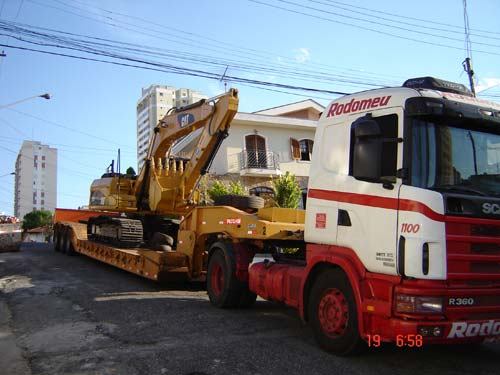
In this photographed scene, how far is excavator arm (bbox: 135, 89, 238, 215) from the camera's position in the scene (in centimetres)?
1179

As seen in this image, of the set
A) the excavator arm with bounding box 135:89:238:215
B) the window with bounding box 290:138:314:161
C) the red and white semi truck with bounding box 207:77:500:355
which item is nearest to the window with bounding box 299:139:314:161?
the window with bounding box 290:138:314:161

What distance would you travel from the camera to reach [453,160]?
5375mm

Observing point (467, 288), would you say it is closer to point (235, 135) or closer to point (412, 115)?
point (412, 115)

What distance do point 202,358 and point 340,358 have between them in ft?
5.03

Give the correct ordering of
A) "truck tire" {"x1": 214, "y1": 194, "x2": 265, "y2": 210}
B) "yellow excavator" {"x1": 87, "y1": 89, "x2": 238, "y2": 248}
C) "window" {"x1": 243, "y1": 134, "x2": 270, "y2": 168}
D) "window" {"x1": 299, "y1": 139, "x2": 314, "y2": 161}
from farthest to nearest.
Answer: "window" {"x1": 299, "y1": 139, "x2": 314, "y2": 161}, "window" {"x1": 243, "y1": 134, "x2": 270, "y2": 168}, "yellow excavator" {"x1": 87, "y1": 89, "x2": 238, "y2": 248}, "truck tire" {"x1": 214, "y1": 194, "x2": 265, "y2": 210}

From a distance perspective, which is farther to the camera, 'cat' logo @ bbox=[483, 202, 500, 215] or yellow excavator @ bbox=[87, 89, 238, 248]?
yellow excavator @ bbox=[87, 89, 238, 248]

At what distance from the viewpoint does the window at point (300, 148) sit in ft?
97.1

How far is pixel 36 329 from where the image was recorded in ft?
24.3

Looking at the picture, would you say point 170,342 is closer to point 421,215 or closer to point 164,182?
point 421,215

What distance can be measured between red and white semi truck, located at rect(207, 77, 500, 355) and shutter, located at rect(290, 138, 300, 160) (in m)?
23.2

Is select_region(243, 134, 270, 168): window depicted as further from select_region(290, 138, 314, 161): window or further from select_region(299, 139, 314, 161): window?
select_region(299, 139, 314, 161): window

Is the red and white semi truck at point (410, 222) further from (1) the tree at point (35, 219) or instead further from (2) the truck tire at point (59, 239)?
(1) the tree at point (35, 219)

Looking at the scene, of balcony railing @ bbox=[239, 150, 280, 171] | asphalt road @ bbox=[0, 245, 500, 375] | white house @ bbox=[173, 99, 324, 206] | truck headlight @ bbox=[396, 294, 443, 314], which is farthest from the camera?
balcony railing @ bbox=[239, 150, 280, 171]

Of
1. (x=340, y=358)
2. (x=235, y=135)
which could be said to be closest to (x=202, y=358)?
(x=340, y=358)
